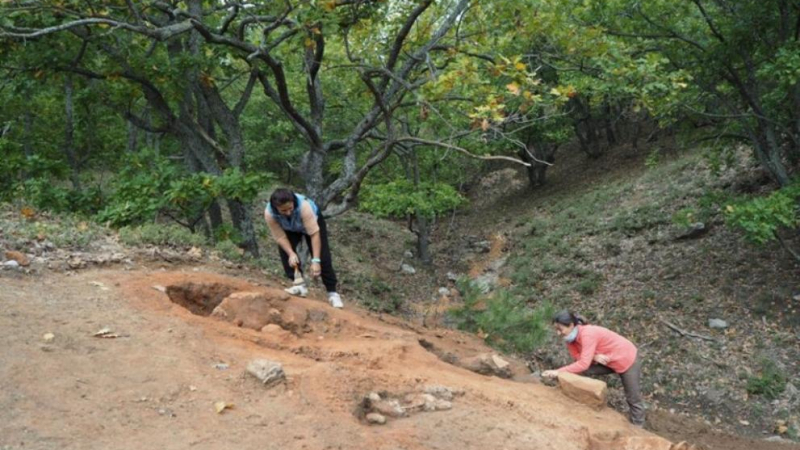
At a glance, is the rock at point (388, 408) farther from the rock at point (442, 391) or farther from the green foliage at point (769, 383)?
the green foliage at point (769, 383)

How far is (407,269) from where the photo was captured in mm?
17141

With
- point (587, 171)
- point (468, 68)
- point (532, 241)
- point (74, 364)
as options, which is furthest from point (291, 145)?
point (74, 364)

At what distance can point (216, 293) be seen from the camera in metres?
5.88

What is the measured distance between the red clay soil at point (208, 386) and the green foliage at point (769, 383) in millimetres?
5620

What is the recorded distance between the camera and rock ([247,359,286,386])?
391 centimetres

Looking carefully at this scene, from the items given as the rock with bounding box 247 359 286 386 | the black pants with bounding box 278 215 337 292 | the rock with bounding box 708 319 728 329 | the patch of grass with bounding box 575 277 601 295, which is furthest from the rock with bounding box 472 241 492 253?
the rock with bounding box 247 359 286 386

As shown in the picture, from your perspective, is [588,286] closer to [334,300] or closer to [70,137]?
[334,300]

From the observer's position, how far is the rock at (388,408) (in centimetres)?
388

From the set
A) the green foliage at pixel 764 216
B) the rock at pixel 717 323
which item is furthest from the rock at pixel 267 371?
the rock at pixel 717 323

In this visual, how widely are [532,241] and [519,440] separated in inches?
538

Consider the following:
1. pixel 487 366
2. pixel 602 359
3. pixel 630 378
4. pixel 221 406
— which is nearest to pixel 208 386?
pixel 221 406

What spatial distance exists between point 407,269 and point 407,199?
10.5ft

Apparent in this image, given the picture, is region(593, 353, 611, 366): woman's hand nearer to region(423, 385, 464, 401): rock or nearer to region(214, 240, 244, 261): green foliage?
region(423, 385, 464, 401): rock

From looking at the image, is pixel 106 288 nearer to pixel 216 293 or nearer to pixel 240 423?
pixel 216 293
